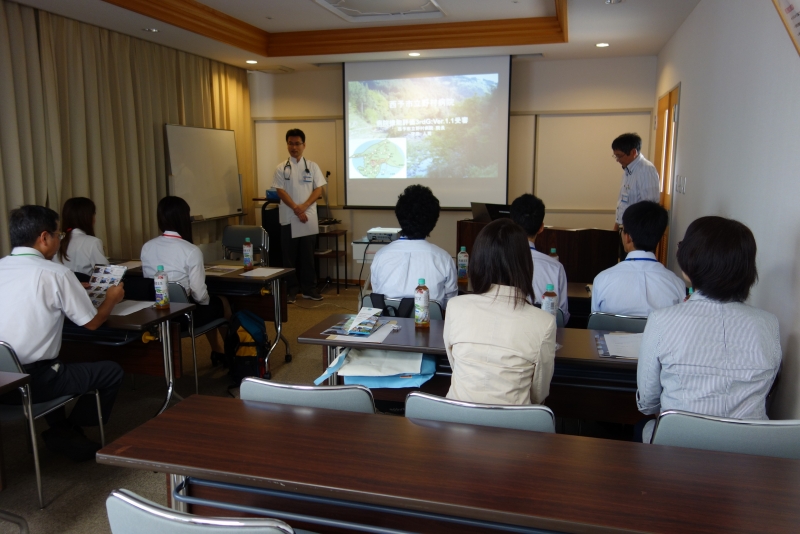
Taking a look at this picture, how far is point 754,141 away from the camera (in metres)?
2.64

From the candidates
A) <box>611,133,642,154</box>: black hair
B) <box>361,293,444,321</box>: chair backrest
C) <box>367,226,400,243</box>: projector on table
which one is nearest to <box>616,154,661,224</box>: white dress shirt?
<box>611,133,642,154</box>: black hair

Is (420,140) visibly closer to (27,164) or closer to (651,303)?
(27,164)

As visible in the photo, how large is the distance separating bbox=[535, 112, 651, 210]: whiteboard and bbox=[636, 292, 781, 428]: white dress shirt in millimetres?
4864

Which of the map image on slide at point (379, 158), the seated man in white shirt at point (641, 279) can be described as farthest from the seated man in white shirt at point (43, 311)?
the map image on slide at point (379, 158)

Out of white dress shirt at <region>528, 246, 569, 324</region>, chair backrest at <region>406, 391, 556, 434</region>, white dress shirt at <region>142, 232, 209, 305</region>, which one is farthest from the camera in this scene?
white dress shirt at <region>142, 232, 209, 305</region>

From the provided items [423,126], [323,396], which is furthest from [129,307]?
[423,126]

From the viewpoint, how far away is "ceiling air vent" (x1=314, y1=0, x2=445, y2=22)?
5059 mm

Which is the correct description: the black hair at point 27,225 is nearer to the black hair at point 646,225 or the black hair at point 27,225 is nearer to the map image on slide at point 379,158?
the black hair at point 646,225

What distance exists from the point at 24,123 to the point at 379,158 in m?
3.55

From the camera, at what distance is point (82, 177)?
475cm

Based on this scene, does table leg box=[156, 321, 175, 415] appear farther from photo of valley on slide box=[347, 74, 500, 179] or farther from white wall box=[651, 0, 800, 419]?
photo of valley on slide box=[347, 74, 500, 179]

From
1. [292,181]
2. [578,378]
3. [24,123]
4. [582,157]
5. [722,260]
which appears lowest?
[578,378]

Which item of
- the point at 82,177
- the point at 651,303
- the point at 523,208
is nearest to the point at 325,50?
the point at 82,177

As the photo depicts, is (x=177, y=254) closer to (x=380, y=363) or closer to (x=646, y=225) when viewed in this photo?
(x=380, y=363)
